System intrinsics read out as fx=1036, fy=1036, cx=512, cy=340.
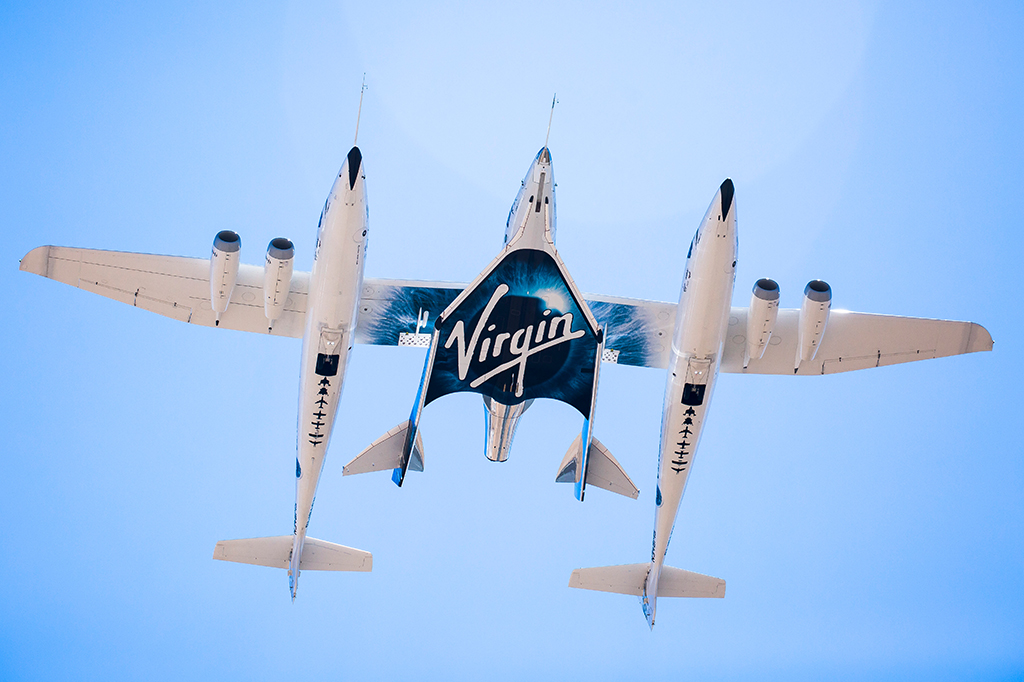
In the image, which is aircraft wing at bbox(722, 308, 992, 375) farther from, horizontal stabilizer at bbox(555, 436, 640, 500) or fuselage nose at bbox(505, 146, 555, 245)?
fuselage nose at bbox(505, 146, 555, 245)

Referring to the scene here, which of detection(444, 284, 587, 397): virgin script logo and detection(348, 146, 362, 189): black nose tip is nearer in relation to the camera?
detection(348, 146, 362, 189): black nose tip

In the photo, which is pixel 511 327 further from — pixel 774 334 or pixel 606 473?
pixel 774 334

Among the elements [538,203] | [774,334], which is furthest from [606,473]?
[538,203]

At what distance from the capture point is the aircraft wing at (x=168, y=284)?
23031 mm

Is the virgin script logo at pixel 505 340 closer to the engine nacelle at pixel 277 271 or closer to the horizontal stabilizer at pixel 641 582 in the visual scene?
the engine nacelle at pixel 277 271

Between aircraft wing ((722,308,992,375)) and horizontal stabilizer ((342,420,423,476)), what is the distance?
7.89 m

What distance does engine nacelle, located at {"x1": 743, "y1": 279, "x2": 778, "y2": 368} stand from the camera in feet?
73.0

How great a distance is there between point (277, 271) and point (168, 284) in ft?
11.0

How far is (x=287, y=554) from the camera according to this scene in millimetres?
26562

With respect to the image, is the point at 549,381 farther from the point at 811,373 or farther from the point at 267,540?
the point at 267,540

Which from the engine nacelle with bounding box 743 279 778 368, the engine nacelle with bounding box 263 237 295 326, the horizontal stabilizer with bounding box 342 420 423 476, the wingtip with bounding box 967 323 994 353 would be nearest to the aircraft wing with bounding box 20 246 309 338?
the engine nacelle with bounding box 263 237 295 326

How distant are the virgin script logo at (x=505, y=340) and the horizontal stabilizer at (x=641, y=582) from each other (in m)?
6.74

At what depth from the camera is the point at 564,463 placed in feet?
86.4

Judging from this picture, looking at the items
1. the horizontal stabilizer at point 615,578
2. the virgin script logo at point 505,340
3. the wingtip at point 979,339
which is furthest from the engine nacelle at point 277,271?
the wingtip at point 979,339
